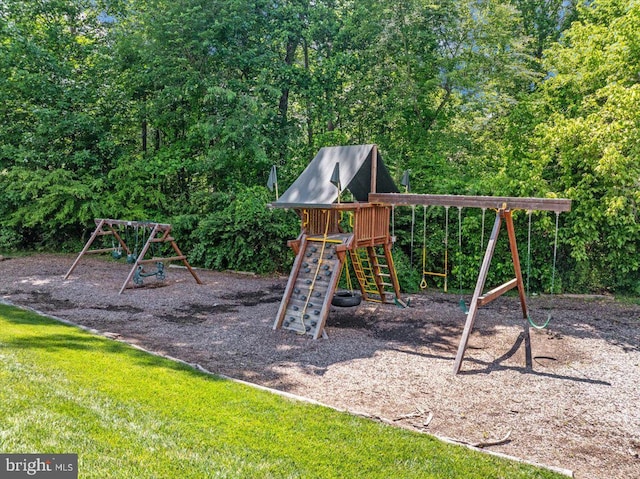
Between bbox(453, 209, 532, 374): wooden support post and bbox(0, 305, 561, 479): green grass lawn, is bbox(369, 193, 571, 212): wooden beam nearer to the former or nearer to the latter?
bbox(453, 209, 532, 374): wooden support post

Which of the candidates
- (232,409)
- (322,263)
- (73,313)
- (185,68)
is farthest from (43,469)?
(185,68)

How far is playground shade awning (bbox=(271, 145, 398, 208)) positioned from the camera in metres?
9.10

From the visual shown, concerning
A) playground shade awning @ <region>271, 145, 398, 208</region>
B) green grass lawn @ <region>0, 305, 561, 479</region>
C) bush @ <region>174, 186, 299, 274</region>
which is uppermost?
playground shade awning @ <region>271, 145, 398, 208</region>

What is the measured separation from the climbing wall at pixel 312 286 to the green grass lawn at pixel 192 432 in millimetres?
2641

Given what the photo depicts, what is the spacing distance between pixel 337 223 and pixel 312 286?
1.77m

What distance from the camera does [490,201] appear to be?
763 cm

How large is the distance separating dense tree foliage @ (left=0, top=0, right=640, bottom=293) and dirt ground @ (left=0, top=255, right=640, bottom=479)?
2.84 metres

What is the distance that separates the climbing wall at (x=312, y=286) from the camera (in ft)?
26.9

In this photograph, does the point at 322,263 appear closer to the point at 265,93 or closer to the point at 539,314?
the point at 539,314

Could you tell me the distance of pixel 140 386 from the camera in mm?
5289

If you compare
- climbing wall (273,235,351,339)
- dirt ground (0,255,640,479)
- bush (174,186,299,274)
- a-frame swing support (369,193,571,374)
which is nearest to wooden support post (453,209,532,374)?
a-frame swing support (369,193,571,374)

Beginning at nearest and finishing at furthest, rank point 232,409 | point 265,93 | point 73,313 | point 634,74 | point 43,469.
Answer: point 43,469
point 232,409
point 73,313
point 634,74
point 265,93

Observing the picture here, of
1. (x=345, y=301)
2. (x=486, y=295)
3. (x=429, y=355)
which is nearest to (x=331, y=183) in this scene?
(x=345, y=301)

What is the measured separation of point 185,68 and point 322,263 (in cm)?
1109
